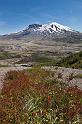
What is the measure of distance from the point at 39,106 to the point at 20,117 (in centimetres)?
237

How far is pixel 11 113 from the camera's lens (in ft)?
32.1

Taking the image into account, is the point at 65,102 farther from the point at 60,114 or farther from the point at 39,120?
the point at 39,120

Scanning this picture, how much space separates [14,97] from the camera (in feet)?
43.2

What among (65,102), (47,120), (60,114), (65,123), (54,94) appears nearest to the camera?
(47,120)

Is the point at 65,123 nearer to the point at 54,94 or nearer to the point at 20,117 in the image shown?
the point at 20,117

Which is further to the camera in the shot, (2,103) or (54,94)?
(54,94)

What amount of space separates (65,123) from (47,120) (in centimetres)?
95

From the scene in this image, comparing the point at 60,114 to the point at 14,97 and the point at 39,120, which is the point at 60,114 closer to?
the point at 39,120

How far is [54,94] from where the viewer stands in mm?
12508

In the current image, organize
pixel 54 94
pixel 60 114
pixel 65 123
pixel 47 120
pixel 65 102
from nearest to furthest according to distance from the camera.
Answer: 1. pixel 47 120
2. pixel 65 123
3. pixel 60 114
4. pixel 65 102
5. pixel 54 94

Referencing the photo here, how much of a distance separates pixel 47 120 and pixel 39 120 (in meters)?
0.24

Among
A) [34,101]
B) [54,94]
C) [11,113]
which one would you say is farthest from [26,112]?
[54,94]

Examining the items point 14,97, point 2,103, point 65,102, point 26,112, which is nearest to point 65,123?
point 26,112

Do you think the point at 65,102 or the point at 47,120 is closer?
the point at 47,120
